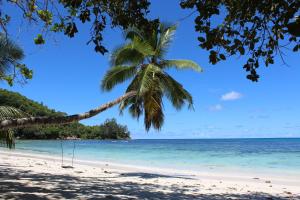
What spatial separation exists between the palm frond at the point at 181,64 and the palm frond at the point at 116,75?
3.58 feet

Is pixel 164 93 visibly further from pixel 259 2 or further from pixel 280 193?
pixel 259 2

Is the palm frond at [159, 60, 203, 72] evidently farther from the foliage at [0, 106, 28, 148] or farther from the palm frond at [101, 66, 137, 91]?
the foliage at [0, 106, 28, 148]

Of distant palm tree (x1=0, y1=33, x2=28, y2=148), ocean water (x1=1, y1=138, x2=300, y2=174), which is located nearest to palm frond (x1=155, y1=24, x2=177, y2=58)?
distant palm tree (x1=0, y1=33, x2=28, y2=148)

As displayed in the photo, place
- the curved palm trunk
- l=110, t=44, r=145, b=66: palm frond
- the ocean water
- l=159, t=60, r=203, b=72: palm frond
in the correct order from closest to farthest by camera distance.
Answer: the curved palm trunk, l=110, t=44, r=145, b=66: palm frond, l=159, t=60, r=203, b=72: palm frond, the ocean water

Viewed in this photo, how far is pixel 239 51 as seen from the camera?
4812 mm

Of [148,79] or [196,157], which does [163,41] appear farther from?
[196,157]

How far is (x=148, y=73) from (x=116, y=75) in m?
1.64

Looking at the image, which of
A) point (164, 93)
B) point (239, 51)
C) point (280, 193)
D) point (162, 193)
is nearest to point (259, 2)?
point (239, 51)

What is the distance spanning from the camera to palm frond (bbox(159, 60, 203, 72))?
44.0 ft

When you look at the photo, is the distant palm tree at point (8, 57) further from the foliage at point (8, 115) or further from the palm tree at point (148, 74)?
the palm tree at point (148, 74)

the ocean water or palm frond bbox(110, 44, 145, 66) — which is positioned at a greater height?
palm frond bbox(110, 44, 145, 66)

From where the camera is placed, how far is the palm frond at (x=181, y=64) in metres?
13.4

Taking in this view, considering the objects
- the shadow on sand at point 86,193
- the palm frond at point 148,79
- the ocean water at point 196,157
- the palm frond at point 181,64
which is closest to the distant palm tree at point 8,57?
the shadow on sand at point 86,193

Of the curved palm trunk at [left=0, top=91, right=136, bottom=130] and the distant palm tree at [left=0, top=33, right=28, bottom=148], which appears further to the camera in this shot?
the distant palm tree at [left=0, top=33, right=28, bottom=148]
